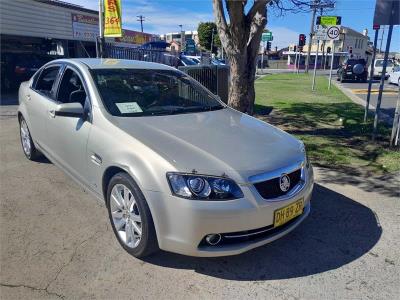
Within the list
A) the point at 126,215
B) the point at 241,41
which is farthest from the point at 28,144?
the point at 241,41

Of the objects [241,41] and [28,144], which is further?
[241,41]

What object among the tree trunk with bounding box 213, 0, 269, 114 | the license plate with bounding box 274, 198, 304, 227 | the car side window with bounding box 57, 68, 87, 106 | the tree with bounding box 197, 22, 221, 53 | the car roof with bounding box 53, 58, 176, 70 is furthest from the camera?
the tree with bounding box 197, 22, 221, 53

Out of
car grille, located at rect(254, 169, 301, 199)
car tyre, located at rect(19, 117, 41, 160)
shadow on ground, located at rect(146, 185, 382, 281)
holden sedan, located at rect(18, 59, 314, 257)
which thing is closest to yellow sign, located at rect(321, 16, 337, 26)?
holden sedan, located at rect(18, 59, 314, 257)

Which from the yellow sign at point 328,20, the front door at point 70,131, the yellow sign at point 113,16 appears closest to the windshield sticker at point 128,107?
the front door at point 70,131

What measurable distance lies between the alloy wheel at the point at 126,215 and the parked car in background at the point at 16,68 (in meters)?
13.0

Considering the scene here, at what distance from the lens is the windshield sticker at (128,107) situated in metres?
3.58

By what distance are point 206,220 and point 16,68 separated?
14376 millimetres

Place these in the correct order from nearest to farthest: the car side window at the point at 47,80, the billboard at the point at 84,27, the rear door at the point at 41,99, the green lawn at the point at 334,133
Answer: the rear door at the point at 41,99 → the car side window at the point at 47,80 → the green lawn at the point at 334,133 → the billboard at the point at 84,27

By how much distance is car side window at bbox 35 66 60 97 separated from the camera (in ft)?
15.4

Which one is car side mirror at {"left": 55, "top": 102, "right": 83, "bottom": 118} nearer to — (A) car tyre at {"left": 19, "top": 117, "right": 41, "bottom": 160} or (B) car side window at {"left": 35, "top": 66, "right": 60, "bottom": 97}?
(B) car side window at {"left": 35, "top": 66, "right": 60, "bottom": 97}

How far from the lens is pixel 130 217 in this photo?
3043 millimetres

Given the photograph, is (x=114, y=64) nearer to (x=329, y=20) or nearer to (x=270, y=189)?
(x=270, y=189)

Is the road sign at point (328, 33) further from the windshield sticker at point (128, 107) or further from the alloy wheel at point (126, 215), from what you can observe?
the alloy wheel at point (126, 215)

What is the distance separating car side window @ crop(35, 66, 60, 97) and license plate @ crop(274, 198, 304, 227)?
10.6 ft
